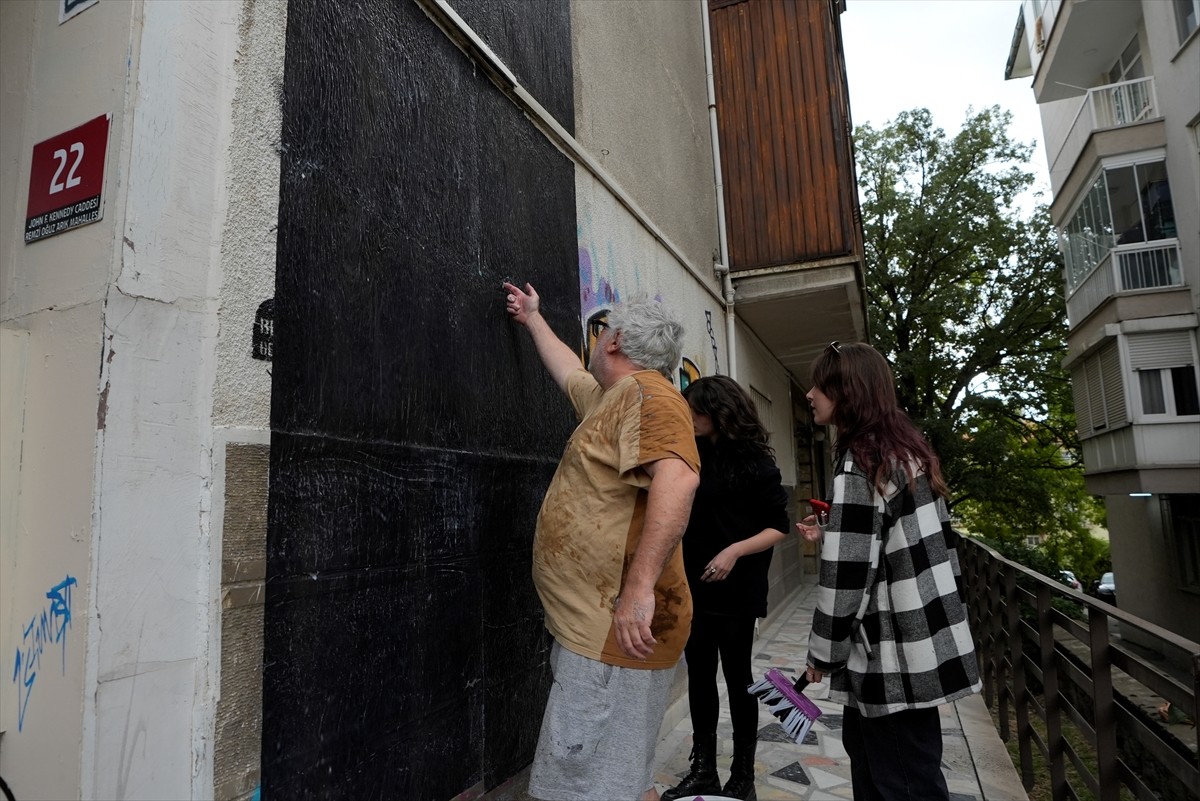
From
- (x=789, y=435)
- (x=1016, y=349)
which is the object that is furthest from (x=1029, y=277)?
(x=789, y=435)

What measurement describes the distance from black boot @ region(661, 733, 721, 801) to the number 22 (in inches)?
125

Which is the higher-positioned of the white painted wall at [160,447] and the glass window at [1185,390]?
the glass window at [1185,390]

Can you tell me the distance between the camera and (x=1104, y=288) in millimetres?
15656

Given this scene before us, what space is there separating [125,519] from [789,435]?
450 inches

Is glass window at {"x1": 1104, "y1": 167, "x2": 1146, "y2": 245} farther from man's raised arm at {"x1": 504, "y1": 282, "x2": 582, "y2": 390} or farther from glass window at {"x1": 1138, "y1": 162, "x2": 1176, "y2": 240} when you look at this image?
man's raised arm at {"x1": 504, "y1": 282, "x2": 582, "y2": 390}

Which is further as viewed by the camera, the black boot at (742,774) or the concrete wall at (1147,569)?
the concrete wall at (1147,569)

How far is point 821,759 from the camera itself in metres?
4.13

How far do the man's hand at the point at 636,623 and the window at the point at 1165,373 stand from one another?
16.2m

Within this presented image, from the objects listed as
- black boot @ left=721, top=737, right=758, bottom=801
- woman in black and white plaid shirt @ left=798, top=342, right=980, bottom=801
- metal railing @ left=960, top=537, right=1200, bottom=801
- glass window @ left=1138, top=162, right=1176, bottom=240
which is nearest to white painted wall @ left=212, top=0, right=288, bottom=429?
woman in black and white plaid shirt @ left=798, top=342, right=980, bottom=801

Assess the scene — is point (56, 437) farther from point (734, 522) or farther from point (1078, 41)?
point (1078, 41)

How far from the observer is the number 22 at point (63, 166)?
1652mm

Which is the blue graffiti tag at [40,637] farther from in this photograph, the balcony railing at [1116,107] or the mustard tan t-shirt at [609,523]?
the balcony railing at [1116,107]

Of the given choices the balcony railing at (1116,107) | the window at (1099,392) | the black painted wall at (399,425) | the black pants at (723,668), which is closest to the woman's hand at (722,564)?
the black pants at (723,668)

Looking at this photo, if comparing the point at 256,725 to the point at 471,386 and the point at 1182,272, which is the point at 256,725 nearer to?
the point at 471,386
